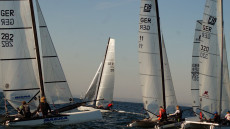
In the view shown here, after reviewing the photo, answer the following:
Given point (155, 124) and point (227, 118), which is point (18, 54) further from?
point (227, 118)

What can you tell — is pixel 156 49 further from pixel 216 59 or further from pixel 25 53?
pixel 25 53

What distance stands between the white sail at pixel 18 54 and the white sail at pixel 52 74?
101 cm

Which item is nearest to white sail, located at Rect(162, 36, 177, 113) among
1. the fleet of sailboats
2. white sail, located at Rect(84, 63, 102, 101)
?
Answer: the fleet of sailboats

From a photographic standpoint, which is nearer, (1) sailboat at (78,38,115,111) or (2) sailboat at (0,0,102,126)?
(2) sailboat at (0,0,102,126)

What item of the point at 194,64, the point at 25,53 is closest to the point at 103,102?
the point at 194,64

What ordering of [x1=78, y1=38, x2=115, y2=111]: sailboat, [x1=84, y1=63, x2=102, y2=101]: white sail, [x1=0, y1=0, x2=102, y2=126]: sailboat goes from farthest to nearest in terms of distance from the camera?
[x1=84, y1=63, x2=102, y2=101]: white sail → [x1=78, y1=38, x2=115, y2=111]: sailboat → [x1=0, y1=0, x2=102, y2=126]: sailboat

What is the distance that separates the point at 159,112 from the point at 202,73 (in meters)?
3.67

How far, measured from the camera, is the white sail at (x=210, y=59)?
2147cm

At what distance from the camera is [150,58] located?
21844 mm

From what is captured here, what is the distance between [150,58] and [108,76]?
16.3 m

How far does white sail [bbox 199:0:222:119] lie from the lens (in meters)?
21.5

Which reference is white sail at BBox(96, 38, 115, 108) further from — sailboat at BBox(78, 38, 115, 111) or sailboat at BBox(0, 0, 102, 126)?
sailboat at BBox(0, 0, 102, 126)

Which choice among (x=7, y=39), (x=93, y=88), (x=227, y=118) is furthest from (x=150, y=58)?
(x=93, y=88)

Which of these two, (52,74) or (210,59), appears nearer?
(210,59)
